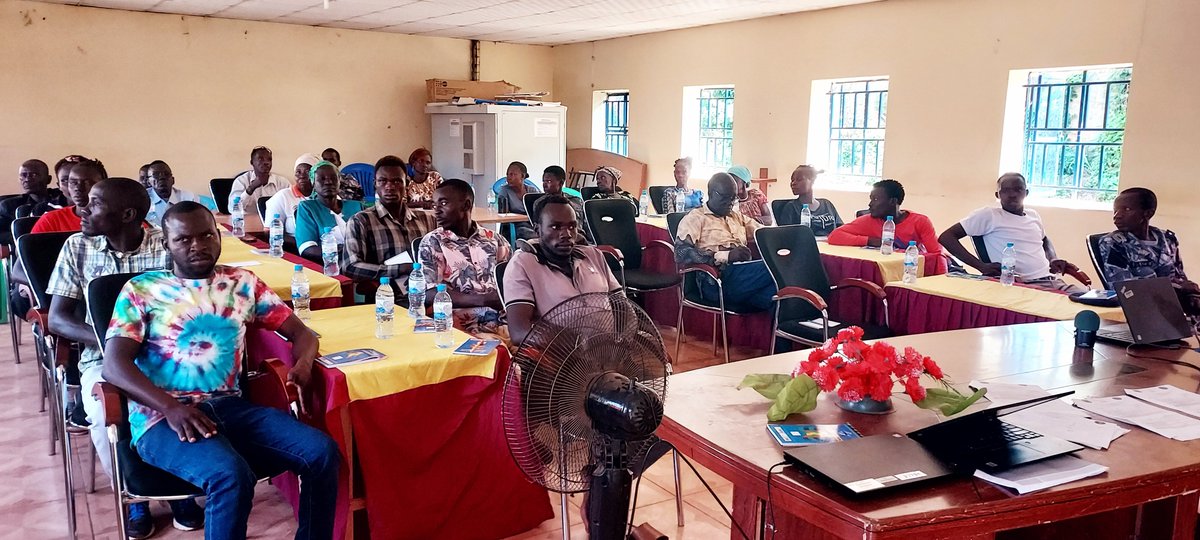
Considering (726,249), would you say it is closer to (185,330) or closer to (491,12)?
(185,330)

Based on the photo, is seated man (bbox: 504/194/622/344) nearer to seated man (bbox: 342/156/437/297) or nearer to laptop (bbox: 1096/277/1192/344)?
seated man (bbox: 342/156/437/297)

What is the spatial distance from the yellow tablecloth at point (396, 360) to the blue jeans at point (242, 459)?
21 centimetres

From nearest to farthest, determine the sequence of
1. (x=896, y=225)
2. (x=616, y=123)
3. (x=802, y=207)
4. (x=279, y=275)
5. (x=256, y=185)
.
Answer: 1. (x=279, y=275)
2. (x=896, y=225)
3. (x=802, y=207)
4. (x=256, y=185)
5. (x=616, y=123)

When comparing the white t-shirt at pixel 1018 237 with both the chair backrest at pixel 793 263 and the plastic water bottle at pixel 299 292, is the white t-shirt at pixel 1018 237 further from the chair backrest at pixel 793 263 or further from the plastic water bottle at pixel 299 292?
the plastic water bottle at pixel 299 292

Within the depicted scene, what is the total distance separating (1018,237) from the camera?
504 cm

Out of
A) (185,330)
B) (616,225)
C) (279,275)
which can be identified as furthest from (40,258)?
(616,225)

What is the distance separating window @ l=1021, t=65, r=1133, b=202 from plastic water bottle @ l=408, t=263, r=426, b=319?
18.1ft

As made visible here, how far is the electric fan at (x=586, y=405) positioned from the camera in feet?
5.07

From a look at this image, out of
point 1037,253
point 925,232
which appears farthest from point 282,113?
point 1037,253

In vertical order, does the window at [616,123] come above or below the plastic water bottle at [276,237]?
above

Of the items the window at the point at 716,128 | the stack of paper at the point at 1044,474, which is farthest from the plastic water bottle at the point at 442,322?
the window at the point at 716,128

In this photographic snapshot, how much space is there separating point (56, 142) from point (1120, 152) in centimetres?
969

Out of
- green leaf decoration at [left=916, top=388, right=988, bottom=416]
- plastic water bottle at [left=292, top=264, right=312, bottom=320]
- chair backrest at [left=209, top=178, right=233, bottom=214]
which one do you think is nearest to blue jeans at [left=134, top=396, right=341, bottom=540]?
Result: plastic water bottle at [left=292, top=264, right=312, bottom=320]

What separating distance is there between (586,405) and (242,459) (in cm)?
120
